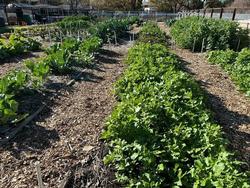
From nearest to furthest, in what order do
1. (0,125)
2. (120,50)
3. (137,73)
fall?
(0,125) < (137,73) < (120,50)

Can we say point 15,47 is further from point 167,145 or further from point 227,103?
point 167,145

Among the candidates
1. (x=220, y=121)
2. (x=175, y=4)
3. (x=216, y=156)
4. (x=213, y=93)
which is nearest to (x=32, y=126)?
(x=216, y=156)

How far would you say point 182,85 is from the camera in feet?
17.5

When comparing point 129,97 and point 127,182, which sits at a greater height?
point 129,97

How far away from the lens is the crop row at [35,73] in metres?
4.71

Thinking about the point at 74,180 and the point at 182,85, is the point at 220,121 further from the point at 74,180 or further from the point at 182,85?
the point at 74,180

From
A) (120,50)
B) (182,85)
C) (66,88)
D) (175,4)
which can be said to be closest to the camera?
(182,85)

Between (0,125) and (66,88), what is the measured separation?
94.4 inches

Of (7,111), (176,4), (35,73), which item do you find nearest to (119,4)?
(176,4)

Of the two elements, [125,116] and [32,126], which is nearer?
[125,116]

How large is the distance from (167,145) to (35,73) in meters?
4.11

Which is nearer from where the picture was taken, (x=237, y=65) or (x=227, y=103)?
(x=227, y=103)

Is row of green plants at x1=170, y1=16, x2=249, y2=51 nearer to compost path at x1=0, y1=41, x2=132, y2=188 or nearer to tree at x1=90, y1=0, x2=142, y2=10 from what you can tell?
compost path at x1=0, y1=41, x2=132, y2=188

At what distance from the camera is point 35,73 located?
663cm
